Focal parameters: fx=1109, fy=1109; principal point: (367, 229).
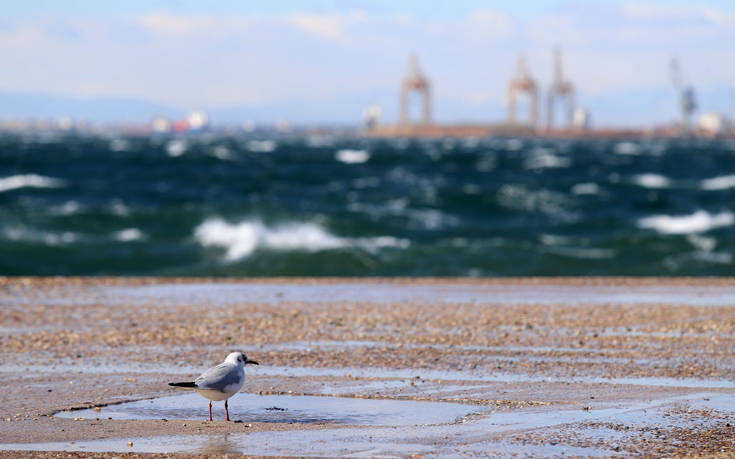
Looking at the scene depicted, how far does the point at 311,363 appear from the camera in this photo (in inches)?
466

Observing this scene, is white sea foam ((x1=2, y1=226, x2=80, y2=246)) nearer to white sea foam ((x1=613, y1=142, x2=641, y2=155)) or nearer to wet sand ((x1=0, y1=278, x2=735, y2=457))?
wet sand ((x1=0, y1=278, x2=735, y2=457))

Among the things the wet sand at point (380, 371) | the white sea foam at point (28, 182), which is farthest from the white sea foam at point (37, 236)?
the wet sand at point (380, 371)

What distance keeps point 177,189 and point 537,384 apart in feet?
138

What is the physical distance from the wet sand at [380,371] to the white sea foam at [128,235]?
50.1ft

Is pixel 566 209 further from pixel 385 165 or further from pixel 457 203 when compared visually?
pixel 385 165

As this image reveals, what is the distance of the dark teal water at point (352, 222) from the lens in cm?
3052

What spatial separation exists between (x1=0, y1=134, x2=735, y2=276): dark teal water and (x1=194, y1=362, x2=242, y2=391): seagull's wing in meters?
19.4

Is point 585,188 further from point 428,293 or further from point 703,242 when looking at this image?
point 428,293

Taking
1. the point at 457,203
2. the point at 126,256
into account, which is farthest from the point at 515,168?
the point at 126,256

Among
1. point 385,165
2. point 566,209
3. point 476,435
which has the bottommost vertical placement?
point 476,435

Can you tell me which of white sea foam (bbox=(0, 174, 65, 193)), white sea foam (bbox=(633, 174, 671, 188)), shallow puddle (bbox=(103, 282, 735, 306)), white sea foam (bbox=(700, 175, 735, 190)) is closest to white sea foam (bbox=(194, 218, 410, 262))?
shallow puddle (bbox=(103, 282, 735, 306))

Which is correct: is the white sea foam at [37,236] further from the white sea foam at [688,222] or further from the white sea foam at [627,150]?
the white sea foam at [627,150]

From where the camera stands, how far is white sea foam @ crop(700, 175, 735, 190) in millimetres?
56875

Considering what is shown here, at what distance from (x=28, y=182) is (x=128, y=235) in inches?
726
